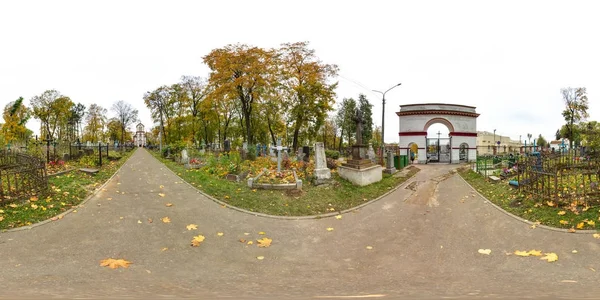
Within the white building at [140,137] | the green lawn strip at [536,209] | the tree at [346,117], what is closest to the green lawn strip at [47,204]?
the green lawn strip at [536,209]

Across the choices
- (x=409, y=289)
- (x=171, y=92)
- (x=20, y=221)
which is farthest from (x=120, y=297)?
(x=171, y=92)

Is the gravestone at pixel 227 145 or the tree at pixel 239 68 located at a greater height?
the tree at pixel 239 68

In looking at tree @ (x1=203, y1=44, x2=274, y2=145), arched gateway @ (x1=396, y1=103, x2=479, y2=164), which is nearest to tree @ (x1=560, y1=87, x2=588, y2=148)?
arched gateway @ (x1=396, y1=103, x2=479, y2=164)

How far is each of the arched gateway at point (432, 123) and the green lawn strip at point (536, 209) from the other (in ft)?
44.9

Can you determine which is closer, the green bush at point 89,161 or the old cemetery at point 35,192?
the old cemetery at point 35,192

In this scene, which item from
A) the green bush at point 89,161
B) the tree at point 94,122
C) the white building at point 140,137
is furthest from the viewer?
the white building at point 140,137

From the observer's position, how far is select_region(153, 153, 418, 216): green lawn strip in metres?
9.75

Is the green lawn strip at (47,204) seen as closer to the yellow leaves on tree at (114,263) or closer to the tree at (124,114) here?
the yellow leaves on tree at (114,263)

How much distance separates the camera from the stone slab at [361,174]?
14.1 meters

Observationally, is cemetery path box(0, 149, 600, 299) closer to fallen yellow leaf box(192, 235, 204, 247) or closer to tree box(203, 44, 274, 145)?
fallen yellow leaf box(192, 235, 204, 247)

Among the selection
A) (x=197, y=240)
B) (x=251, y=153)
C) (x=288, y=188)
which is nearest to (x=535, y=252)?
(x=197, y=240)

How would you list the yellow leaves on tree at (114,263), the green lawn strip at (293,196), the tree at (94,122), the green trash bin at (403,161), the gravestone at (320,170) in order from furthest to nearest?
the tree at (94,122), the green trash bin at (403,161), the gravestone at (320,170), the green lawn strip at (293,196), the yellow leaves on tree at (114,263)

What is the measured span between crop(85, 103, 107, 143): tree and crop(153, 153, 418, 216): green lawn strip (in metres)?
61.2

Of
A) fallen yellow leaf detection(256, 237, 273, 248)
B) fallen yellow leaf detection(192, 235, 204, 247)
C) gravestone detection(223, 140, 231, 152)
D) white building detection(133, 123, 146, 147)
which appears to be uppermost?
white building detection(133, 123, 146, 147)
